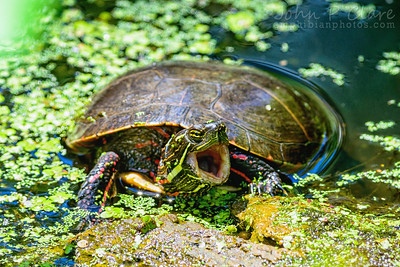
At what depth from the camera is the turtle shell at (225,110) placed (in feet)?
13.1

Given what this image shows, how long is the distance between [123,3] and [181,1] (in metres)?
1.07

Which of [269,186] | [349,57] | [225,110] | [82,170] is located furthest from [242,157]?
[349,57]

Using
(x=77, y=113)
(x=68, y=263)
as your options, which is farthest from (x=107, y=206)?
(x=77, y=113)

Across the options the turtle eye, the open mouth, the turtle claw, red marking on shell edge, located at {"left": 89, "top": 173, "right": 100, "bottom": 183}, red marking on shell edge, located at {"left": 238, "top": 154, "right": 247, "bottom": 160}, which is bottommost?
the turtle claw

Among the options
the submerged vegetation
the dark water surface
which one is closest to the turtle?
the submerged vegetation

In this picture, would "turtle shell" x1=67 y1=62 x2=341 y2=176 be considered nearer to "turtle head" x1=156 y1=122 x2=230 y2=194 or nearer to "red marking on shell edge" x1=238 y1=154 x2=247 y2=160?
"red marking on shell edge" x1=238 y1=154 x2=247 y2=160

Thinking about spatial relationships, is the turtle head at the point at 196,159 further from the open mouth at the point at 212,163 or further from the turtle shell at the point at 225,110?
the turtle shell at the point at 225,110

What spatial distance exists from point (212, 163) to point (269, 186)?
598 millimetres

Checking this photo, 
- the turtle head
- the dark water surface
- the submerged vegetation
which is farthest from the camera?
the dark water surface

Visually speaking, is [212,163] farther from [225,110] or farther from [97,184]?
[97,184]

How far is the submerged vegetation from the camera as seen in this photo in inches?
111

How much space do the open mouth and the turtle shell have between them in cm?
36

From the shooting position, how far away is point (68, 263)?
2.90m

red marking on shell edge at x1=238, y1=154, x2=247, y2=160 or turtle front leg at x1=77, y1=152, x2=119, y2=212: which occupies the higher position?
red marking on shell edge at x1=238, y1=154, x2=247, y2=160
